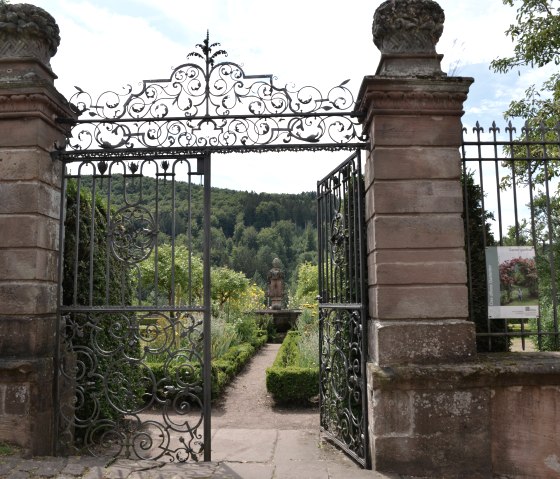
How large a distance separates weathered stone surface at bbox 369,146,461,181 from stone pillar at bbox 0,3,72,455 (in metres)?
3.18

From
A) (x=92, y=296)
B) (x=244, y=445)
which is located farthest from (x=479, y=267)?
(x=92, y=296)

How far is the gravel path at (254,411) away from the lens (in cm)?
693

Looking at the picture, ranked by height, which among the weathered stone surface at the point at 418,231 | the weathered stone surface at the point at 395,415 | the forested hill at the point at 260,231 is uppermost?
the forested hill at the point at 260,231

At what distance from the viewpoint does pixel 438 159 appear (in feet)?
14.6

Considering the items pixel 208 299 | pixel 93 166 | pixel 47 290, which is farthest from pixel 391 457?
pixel 93 166

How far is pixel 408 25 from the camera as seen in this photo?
179 inches

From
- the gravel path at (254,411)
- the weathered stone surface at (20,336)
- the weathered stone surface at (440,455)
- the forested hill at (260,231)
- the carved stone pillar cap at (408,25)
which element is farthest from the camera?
the forested hill at (260,231)

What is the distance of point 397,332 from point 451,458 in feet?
3.74

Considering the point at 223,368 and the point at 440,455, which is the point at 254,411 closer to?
the point at 223,368

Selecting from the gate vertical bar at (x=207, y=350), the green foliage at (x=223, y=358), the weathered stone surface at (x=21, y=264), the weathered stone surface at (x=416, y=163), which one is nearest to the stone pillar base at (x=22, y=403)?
the weathered stone surface at (x=21, y=264)

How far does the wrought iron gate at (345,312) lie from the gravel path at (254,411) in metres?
1.43

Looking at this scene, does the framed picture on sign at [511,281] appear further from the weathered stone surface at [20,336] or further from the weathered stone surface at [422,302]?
the weathered stone surface at [20,336]

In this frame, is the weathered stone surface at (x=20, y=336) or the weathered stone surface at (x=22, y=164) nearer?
the weathered stone surface at (x=20, y=336)

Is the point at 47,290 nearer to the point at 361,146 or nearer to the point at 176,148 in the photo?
the point at 176,148
